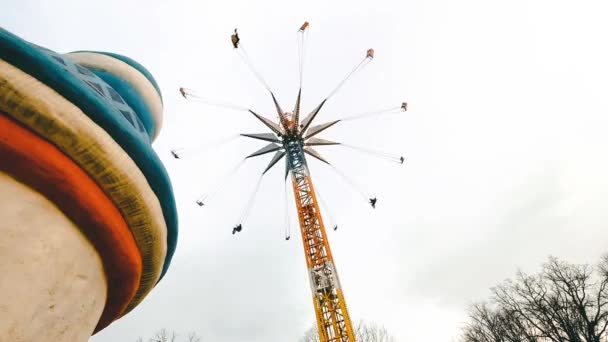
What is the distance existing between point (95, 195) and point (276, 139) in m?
18.8

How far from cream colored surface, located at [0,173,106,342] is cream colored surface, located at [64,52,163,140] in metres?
1.24

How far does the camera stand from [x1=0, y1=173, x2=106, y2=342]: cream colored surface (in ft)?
3.98

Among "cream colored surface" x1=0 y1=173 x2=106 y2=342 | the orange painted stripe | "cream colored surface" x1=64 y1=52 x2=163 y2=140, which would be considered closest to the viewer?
"cream colored surface" x1=0 y1=173 x2=106 y2=342

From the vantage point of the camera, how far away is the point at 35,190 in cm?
140

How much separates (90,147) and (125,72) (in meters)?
1.18

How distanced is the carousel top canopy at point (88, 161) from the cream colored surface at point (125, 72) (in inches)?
19.8

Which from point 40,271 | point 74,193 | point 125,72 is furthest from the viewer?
point 125,72

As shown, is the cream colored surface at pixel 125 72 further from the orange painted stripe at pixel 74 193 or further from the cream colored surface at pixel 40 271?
the cream colored surface at pixel 40 271

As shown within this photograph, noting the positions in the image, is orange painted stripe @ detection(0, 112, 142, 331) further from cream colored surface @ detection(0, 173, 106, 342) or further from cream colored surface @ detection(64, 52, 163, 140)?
cream colored surface @ detection(64, 52, 163, 140)

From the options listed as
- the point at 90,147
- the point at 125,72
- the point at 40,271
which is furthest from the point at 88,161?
the point at 125,72

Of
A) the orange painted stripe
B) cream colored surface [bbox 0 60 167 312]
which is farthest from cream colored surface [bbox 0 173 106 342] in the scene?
cream colored surface [bbox 0 60 167 312]

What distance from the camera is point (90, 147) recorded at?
148 cm

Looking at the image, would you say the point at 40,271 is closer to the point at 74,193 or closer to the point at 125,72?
the point at 74,193

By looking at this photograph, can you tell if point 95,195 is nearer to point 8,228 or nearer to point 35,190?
point 35,190
